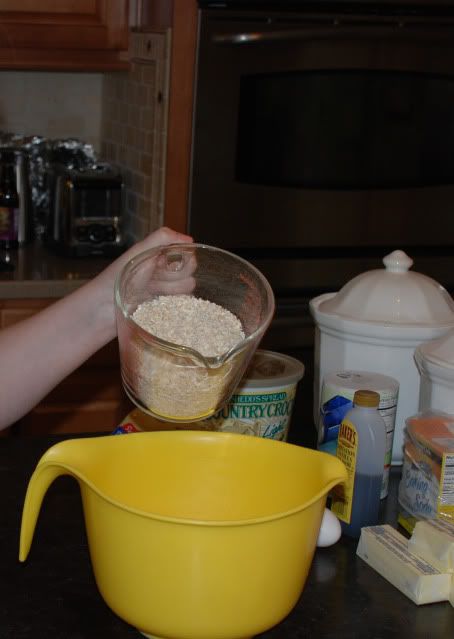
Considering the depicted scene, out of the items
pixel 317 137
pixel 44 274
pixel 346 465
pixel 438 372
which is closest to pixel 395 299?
pixel 438 372

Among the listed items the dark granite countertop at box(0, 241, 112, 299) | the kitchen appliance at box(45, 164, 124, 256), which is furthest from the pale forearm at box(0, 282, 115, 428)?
the kitchen appliance at box(45, 164, 124, 256)

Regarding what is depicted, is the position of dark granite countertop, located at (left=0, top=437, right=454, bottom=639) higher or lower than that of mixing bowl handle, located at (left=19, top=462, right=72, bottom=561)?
lower

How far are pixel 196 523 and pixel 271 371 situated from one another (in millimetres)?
438

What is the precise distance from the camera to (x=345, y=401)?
3.43 ft

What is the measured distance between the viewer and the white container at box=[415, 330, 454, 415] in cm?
105

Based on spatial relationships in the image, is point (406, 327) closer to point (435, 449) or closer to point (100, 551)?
point (435, 449)

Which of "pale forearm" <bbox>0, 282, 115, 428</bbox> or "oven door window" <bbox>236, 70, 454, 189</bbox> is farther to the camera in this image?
"oven door window" <bbox>236, 70, 454, 189</bbox>

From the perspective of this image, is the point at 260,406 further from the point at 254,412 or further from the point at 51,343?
the point at 51,343

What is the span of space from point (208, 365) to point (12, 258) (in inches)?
59.8

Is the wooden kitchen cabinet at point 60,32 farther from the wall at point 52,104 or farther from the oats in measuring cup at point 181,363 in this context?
the oats in measuring cup at point 181,363

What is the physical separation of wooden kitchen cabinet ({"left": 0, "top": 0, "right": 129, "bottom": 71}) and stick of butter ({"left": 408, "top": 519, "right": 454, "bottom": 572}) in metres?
1.62

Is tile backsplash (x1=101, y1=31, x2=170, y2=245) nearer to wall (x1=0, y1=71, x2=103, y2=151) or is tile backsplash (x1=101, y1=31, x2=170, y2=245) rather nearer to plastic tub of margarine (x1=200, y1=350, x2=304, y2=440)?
wall (x1=0, y1=71, x2=103, y2=151)

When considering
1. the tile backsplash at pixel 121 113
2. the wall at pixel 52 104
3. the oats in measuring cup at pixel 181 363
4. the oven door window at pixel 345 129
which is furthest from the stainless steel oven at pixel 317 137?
the oats in measuring cup at pixel 181 363

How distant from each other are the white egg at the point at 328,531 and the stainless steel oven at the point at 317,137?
49.0 inches
